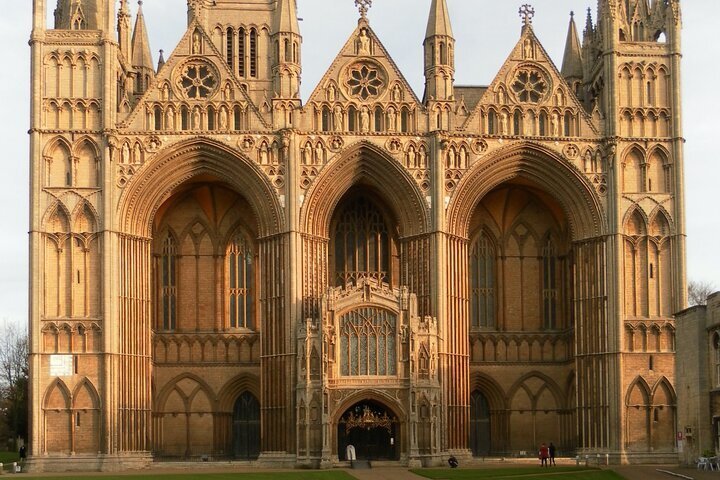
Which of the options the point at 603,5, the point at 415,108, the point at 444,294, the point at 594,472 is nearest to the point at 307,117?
the point at 415,108

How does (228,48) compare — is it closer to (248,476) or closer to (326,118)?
(326,118)

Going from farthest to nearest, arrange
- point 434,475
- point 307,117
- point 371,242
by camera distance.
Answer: point 371,242, point 307,117, point 434,475

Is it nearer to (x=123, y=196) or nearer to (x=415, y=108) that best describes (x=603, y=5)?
(x=415, y=108)

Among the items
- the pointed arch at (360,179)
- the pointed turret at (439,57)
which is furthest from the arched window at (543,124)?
the pointed arch at (360,179)

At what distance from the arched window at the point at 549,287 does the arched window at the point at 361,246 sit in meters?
7.66

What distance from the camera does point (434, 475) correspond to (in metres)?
56.0

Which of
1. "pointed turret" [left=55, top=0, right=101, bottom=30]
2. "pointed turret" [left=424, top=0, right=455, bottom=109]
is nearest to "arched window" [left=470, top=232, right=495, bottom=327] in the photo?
"pointed turret" [left=424, top=0, right=455, bottom=109]

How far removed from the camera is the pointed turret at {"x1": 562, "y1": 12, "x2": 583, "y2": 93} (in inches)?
2849

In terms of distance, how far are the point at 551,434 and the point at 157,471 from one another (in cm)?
1932

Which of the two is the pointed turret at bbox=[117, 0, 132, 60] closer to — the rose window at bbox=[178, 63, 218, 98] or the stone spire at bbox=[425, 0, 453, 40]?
the rose window at bbox=[178, 63, 218, 98]

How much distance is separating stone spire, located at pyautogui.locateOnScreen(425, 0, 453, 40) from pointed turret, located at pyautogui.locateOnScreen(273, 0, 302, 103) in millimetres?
5880

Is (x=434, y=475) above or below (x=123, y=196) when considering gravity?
below

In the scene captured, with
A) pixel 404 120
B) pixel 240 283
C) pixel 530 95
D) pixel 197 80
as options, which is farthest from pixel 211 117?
pixel 530 95

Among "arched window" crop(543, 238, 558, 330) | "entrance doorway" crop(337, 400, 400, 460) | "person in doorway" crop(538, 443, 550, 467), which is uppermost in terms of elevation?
"arched window" crop(543, 238, 558, 330)
